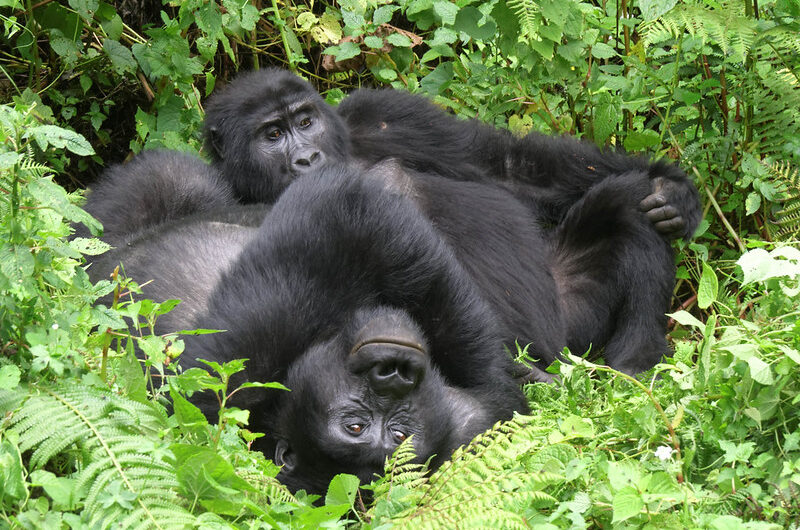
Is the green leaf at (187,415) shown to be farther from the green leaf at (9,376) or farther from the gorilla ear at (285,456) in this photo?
the gorilla ear at (285,456)

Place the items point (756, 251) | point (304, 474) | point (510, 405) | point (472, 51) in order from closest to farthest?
point (756, 251), point (304, 474), point (510, 405), point (472, 51)

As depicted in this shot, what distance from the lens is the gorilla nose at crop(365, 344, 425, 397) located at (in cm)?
263

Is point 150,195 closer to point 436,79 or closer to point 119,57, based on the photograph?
point 119,57

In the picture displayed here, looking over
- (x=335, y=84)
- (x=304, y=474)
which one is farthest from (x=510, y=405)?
(x=335, y=84)

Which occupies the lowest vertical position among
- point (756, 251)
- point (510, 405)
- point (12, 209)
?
point (510, 405)

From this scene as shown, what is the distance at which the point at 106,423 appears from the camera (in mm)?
1903

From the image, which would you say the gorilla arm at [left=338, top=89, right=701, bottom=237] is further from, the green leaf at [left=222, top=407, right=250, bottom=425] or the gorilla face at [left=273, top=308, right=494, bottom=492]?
the green leaf at [left=222, top=407, right=250, bottom=425]

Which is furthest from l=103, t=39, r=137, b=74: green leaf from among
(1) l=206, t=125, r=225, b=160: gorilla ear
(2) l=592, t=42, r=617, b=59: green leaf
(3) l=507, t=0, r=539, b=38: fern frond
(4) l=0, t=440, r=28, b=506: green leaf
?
(4) l=0, t=440, r=28, b=506: green leaf

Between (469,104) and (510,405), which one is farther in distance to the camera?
(469,104)

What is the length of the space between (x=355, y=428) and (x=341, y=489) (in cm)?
39

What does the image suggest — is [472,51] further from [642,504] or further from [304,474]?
[642,504]

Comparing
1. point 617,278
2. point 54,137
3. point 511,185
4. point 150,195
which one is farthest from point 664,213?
point 54,137

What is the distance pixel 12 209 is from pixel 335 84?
381 cm

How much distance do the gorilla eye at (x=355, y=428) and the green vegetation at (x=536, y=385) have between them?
203 millimetres
